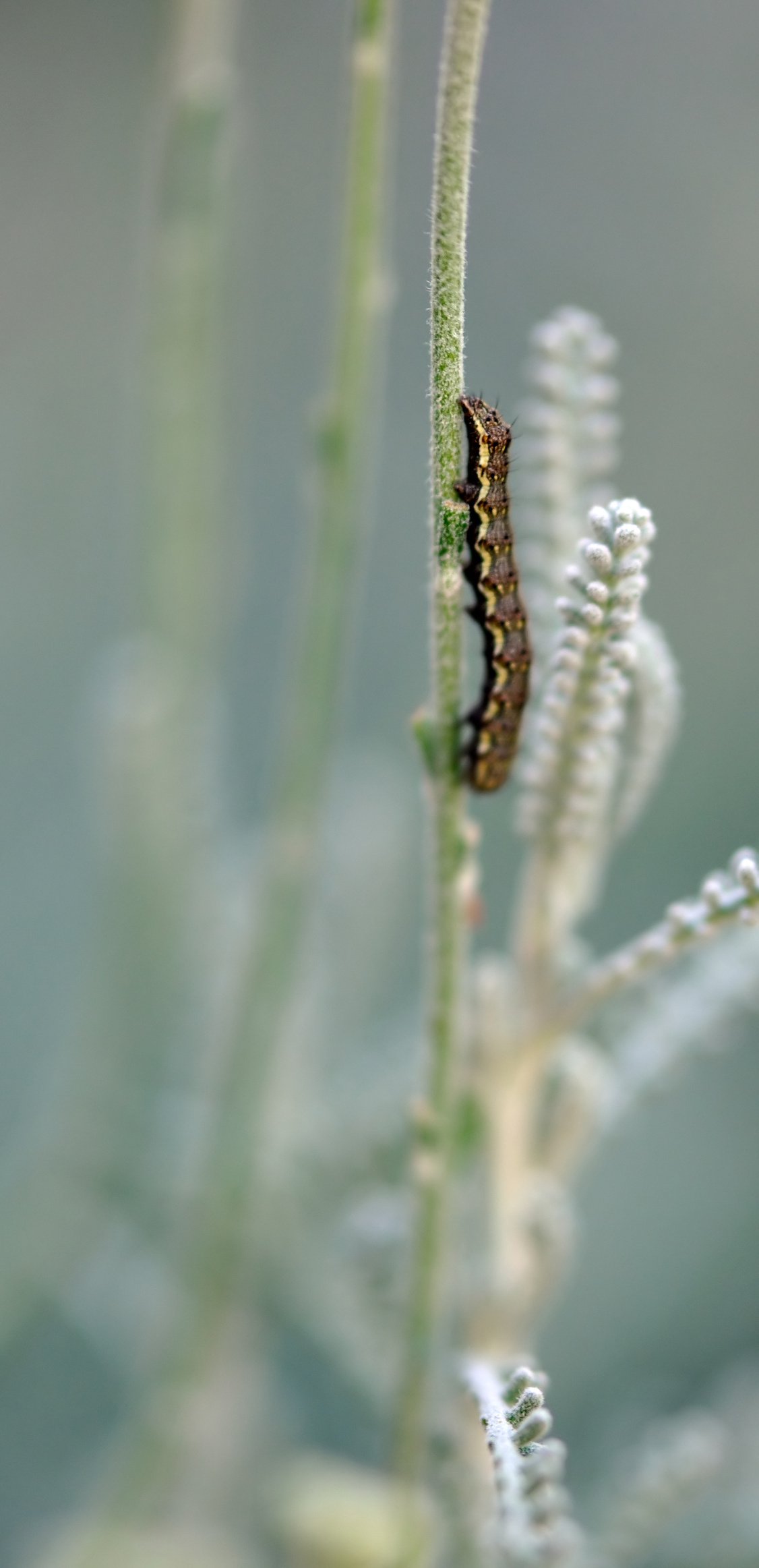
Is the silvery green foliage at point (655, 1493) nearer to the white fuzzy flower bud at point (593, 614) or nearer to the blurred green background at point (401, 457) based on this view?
the blurred green background at point (401, 457)

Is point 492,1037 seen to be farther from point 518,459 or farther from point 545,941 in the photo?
point 518,459

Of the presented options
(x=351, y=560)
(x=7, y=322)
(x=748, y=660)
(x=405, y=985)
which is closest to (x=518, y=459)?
(x=351, y=560)

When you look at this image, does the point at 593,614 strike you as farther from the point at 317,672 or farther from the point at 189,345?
the point at 189,345

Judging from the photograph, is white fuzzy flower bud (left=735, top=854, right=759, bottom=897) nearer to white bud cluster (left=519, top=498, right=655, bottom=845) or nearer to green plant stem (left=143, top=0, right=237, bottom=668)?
white bud cluster (left=519, top=498, right=655, bottom=845)

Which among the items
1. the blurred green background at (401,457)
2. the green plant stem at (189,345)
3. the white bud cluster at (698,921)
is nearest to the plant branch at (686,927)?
the white bud cluster at (698,921)

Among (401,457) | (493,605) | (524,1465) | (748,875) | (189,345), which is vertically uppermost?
(401,457)

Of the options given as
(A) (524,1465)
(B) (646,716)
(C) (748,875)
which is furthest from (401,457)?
(A) (524,1465)
